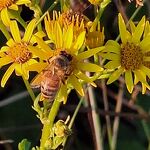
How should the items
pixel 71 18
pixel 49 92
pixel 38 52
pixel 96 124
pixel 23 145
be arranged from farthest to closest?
1. pixel 96 124
2. pixel 23 145
3. pixel 71 18
4. pixel 38 52
5. pixel 49 92

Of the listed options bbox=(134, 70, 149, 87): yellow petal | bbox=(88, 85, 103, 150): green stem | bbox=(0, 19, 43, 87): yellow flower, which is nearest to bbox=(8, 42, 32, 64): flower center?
bbox=(0, 19, 43, 87): yellow flower

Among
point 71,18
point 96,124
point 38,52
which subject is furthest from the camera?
point 96,124

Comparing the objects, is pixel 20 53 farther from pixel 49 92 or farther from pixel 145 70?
pixel 145 70

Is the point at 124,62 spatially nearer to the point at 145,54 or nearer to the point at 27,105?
the point at 145,54

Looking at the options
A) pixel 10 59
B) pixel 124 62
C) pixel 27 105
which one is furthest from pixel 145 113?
pixel 10 59

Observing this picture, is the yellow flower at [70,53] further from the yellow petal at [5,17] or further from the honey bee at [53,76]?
the yellow petal at [5,17]

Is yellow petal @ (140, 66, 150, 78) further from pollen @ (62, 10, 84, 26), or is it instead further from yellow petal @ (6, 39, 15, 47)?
yellow petal @ (6, 39, 15, 47)

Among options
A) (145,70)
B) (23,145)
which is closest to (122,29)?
(145,70)
